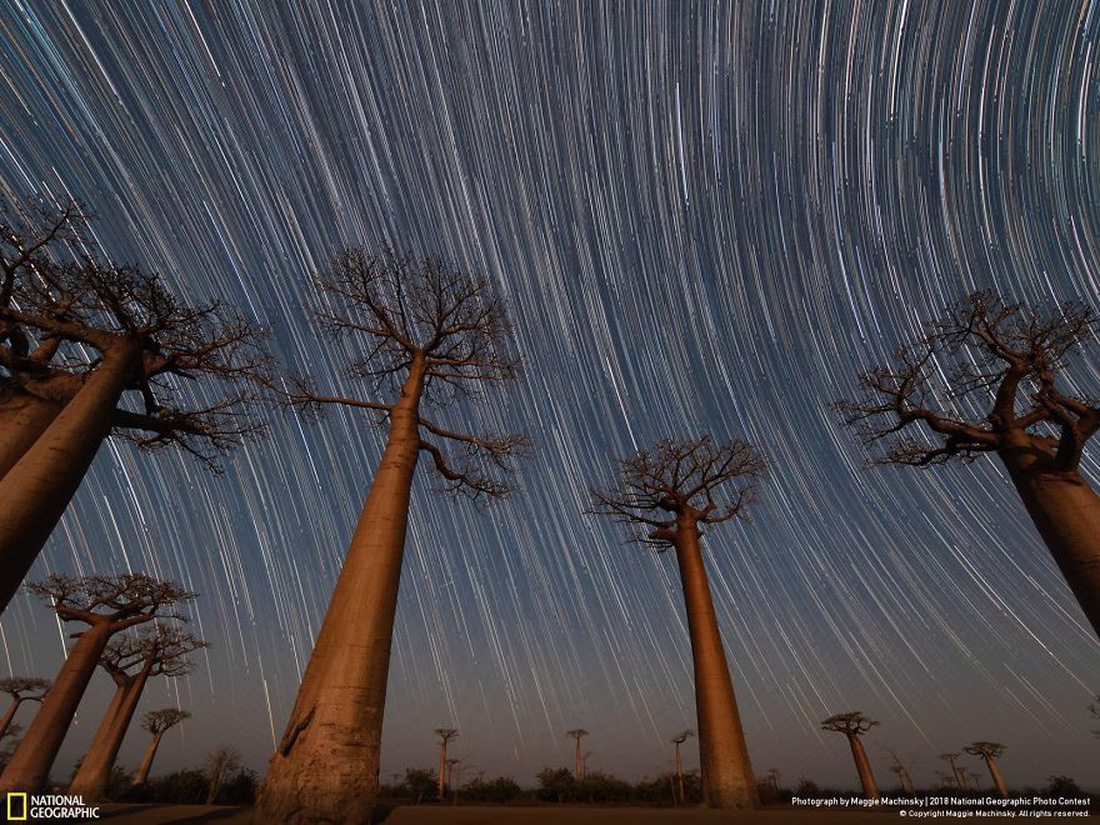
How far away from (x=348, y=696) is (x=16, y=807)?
7387 millimetres

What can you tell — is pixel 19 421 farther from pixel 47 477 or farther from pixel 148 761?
pixel 148 761

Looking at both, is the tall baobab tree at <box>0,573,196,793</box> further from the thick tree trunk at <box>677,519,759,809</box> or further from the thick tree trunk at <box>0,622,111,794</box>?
the thick tree trunk at <box>677,519,759,809</box>

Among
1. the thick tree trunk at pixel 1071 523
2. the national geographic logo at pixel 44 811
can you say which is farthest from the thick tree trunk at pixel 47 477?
the thick tree trunk at pixel 1071 523

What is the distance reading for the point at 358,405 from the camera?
8.92m

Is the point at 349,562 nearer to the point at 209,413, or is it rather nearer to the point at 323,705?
the point at 323,705

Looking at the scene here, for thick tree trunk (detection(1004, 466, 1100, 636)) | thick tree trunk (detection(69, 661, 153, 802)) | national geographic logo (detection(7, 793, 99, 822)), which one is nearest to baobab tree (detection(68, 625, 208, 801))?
thick tree trunk (detection(69, 661, 153, 802))

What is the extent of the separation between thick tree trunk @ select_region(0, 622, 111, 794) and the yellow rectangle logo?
6743 mm

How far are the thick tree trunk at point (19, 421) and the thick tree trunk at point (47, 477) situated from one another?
1.22 m

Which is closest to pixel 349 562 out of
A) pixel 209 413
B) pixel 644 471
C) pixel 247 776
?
pixel 209 413

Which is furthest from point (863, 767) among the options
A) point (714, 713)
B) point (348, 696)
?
point (348, 696)

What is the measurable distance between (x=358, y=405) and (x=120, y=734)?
20364 millimetres

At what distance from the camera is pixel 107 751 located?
1803 cm

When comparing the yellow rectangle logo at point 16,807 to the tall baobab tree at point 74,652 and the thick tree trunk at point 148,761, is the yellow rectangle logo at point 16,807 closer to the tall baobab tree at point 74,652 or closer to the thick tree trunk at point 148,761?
the tall baobab tree at point 74,652

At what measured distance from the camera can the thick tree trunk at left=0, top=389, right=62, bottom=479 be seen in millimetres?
6996
